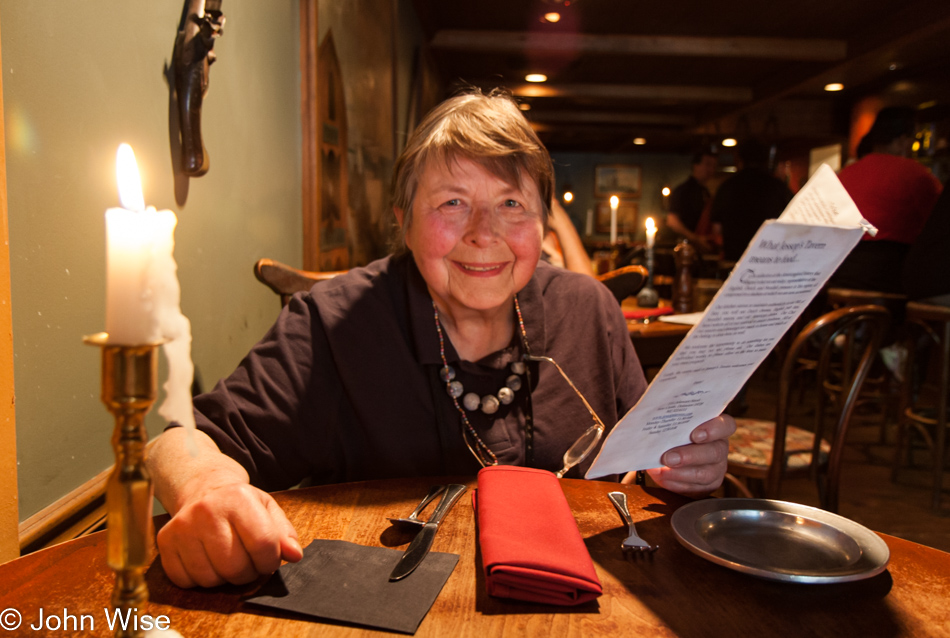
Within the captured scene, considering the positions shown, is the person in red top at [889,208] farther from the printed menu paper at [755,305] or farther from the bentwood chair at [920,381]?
the printed menu paper at [755,305]

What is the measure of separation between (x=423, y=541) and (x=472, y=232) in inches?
27.4

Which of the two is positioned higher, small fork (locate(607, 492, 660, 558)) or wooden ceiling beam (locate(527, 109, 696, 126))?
wooden ceiling beam (locate(527, 109, 696, 126))

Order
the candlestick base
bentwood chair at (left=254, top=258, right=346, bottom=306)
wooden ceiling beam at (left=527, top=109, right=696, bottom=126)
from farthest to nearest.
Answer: wooden ceiling beam at (left=527, top=109, right=696, bottom=126) < the candlestick base < bentwood chair at (left=254, top=258, right=346, bottom=306)

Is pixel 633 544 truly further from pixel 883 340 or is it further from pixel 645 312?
pixel 883 340

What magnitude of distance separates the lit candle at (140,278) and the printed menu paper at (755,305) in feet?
1.39

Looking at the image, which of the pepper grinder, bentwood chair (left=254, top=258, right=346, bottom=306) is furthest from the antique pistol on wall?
the pepper grinder

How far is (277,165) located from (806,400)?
4.92 metres

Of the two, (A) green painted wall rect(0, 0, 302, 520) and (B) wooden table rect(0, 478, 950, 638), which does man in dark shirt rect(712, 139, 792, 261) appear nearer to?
(A) green painted wall rect(0, 0, 302, 520)

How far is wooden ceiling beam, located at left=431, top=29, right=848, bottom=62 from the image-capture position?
6.58 m

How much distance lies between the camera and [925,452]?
4.00 meters

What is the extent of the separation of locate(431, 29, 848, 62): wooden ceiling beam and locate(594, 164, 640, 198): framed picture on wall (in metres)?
9.28

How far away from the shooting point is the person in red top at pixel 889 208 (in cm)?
393

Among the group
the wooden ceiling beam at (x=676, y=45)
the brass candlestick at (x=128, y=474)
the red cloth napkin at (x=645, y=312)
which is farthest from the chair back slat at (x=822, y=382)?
the wooden ceiling beam at (x=676, y=45)

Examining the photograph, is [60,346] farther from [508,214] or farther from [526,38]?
[526,38]
